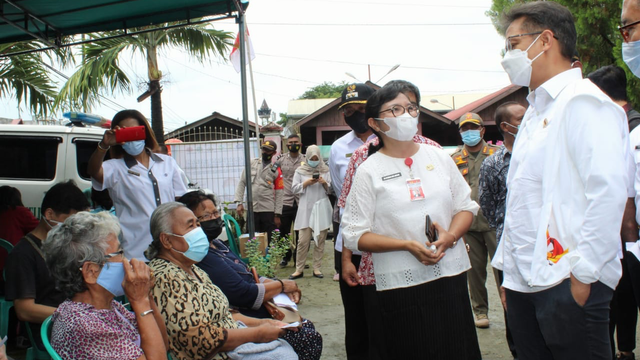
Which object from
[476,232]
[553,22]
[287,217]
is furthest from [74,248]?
[287,217]

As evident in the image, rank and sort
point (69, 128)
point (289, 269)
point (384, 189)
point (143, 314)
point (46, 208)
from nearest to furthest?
point (143, 314) < point (384, 189) < point (46, 208) < point (69, 128) < point (289, 269)

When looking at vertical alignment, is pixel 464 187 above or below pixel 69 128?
below

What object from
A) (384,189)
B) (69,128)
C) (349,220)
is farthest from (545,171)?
(69,128)

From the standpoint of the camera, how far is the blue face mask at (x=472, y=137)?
191 inches

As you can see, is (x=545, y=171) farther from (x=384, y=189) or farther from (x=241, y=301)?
(x=241, y=301)

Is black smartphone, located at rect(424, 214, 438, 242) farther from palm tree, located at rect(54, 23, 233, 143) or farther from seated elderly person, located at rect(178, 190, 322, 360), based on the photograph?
palm tree, located at rect(54, 23, 233, 143)

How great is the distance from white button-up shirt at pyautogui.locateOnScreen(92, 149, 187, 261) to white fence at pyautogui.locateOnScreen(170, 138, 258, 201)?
756cm

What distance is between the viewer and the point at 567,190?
5.78 feet

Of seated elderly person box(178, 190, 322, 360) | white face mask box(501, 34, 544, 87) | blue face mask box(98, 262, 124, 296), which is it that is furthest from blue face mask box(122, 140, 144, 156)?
white face mask box(501, 34, 544, 87)

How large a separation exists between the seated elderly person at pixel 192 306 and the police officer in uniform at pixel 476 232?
7.62ft

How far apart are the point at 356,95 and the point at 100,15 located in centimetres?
323

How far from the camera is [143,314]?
2.36m

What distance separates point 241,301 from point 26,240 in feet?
4.73

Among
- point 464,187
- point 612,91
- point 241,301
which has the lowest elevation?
point 241,301
